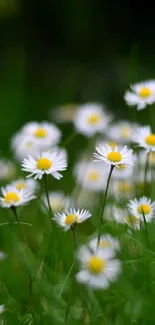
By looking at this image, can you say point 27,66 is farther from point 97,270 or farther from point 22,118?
point 97,270

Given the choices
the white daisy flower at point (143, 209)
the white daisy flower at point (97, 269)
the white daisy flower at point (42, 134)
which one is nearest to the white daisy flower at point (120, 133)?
the white daisy flower at point (42, 134)

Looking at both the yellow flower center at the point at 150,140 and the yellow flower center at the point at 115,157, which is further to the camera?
the yellow flower center at the point at 150,140

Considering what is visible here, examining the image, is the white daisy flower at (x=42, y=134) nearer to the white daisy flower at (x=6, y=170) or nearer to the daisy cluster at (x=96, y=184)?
the daisy cluster at (x=96, y=184)

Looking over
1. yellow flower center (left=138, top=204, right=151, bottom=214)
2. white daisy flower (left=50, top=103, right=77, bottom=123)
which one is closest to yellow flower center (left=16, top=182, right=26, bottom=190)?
yellow flower center (left=138, top=204, right=151, bottom=214)

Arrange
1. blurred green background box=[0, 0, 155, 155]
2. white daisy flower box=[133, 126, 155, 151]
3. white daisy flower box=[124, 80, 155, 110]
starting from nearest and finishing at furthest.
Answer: white daisy flower box=[133, 126, 155, 151] < white daisy flower box=[124, 80, 155, 110] < blurred green background box=[0, 0, 155, 155]

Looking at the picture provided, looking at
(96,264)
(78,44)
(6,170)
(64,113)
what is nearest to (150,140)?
(96,264)

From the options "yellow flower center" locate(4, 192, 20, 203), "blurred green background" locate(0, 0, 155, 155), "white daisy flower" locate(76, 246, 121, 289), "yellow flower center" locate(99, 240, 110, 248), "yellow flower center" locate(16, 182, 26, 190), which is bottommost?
"white daisy flower" locate(76, 246, 121, 289)

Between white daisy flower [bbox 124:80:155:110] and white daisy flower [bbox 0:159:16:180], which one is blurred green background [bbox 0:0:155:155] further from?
white daisy flower [bbox 124:80:155:110]

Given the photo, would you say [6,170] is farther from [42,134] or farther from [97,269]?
[97,269]
